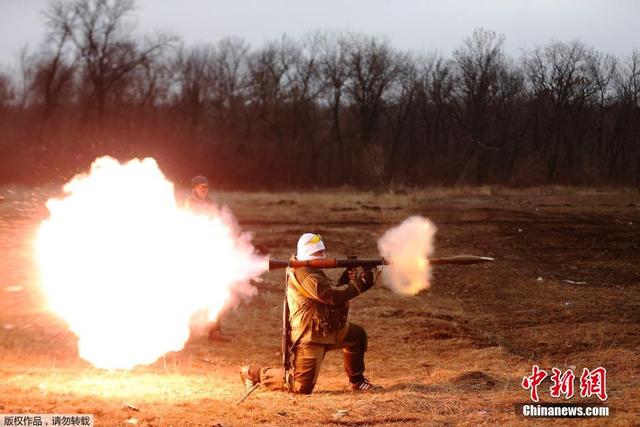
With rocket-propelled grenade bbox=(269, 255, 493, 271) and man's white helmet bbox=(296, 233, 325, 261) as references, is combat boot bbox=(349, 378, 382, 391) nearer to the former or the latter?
rocket-propelled grenade bbox=(269, 255, 493, 271)

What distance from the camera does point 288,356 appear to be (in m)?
8.46

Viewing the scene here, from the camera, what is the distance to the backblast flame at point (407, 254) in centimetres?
908

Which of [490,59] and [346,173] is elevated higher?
[490,59]

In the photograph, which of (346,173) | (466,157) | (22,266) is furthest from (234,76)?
(22,266)

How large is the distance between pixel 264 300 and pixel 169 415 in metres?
8.12

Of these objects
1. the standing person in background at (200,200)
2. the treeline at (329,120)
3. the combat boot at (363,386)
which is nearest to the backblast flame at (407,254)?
the combat boot at (363,386)

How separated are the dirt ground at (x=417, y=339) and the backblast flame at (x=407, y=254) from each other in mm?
1210

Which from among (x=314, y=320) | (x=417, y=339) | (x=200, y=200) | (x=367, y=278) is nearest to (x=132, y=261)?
(x=200, y=200)

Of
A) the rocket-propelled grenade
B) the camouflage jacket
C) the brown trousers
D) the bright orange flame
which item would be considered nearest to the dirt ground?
the brown trousers

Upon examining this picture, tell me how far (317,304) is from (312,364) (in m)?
0.67

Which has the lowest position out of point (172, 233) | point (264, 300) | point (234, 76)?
point (264, 300)

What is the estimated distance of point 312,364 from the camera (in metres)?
8.29

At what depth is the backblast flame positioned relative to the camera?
9.08 m

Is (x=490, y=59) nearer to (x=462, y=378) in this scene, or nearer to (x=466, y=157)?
(x=466, y=157)
